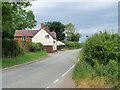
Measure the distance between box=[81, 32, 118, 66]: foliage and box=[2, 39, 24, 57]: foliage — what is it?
1421cm

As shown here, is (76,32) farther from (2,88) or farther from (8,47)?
(2,88)

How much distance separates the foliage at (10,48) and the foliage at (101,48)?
14.2 metres

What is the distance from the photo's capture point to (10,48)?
23.8 m

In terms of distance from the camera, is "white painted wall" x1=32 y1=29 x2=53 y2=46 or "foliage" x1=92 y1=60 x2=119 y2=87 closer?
"foliage" x1=92 y1=60 x2=119 y2=87

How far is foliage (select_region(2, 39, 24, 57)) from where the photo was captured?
2247 cm

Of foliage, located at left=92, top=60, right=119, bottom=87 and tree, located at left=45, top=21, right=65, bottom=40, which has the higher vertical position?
tree, located at left=45, top=21, right=65, bottom=40

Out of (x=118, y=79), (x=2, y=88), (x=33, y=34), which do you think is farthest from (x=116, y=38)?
(x=33, y=34)

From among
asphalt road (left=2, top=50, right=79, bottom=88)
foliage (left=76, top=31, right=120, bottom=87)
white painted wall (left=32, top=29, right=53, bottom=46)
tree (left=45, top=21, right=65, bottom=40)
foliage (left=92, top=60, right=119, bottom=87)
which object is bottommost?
asphalt road (left=2, top=50, right=79, bottom=88)

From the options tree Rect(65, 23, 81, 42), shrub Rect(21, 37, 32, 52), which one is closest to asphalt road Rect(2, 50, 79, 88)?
shrub Rect(21, 37, 32, 52)

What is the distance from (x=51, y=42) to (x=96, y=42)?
50229 millimetres

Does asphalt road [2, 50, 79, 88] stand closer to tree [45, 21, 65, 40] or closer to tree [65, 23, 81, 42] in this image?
tree [45, 21, 65, 40]

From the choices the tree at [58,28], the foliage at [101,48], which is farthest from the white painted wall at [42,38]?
the foliage at [101,48]

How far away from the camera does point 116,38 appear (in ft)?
34.2

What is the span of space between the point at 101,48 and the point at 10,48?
1639 centimetres
